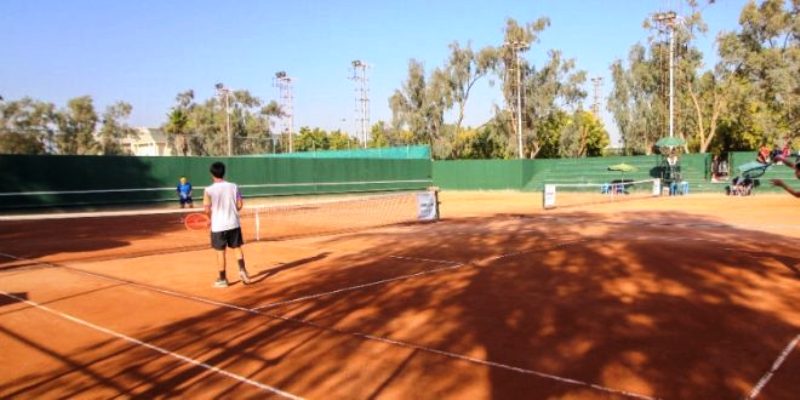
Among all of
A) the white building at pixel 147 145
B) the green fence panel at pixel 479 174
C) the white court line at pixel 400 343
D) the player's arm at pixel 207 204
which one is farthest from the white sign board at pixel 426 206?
the green fence panel at pixel 479 174

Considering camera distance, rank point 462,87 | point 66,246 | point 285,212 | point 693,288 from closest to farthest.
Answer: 1. point 693,288
2. point 66,246
3. point 285,212
4. point 462,87

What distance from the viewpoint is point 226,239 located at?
30.7 ft

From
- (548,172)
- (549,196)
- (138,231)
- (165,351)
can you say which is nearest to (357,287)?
(165,351)

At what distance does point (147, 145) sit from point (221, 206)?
41.9 metres

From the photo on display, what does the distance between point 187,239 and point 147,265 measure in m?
5.38

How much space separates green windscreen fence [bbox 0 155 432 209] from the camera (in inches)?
1039

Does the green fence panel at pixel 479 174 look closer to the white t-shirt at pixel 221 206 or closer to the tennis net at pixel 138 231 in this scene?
the tennis net at pixel 138 231

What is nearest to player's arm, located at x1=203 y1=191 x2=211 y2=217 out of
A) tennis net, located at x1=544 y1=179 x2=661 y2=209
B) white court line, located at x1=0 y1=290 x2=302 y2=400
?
white court line, located at x1=0 y1=290 x2=302 y2=400

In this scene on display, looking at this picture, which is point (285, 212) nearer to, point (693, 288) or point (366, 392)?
point (693, 288)

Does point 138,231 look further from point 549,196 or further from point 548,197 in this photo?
point 549,196

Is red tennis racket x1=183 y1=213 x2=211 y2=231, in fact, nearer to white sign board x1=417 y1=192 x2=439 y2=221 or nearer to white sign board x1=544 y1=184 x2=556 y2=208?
white sign board x1=417 y1=192 x2=439 y2=221

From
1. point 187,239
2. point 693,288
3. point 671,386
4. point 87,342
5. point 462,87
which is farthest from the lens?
point 462,87

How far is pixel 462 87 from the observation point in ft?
210

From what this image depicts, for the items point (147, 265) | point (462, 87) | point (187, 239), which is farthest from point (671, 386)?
point (462, 87)
